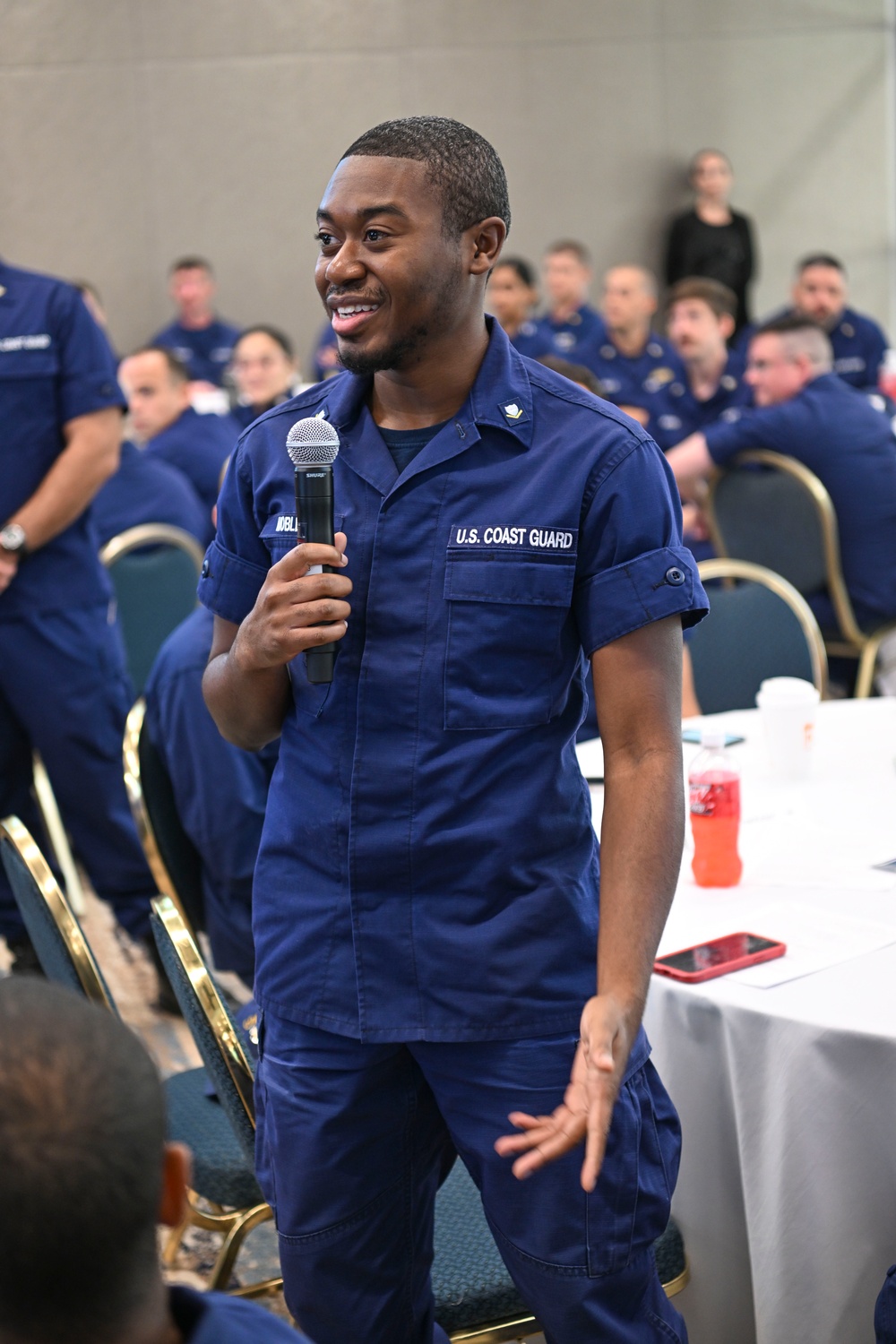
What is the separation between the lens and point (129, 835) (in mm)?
3283

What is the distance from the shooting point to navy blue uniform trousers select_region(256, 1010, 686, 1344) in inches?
51.8

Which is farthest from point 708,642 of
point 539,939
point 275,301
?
point 275,301

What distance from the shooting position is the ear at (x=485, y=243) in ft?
4.37

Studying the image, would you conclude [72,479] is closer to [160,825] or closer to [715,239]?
[160,825]

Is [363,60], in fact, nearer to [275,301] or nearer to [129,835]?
[275,301]

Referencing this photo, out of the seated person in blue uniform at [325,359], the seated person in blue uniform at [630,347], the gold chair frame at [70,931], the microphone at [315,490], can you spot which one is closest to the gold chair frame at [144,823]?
the gold chair frame at [70,931]

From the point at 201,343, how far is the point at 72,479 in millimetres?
6371

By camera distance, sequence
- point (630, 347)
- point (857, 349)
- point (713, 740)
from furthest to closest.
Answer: point (857, 349) → point (630, 347) → point (713, 740)

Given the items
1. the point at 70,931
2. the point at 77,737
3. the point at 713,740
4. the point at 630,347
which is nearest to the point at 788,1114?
the point at 713,740

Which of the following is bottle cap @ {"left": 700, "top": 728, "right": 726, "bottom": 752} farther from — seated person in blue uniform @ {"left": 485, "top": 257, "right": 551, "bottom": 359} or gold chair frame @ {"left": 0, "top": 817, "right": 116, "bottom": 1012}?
seated person in blue uniform @ {"left": 485, "top": 257, "right": 551, "bottom": 359}

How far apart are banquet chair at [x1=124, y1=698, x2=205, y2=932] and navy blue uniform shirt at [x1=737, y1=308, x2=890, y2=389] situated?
598 cm

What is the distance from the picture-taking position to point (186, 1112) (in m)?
2.04

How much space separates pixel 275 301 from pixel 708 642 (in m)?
7.16

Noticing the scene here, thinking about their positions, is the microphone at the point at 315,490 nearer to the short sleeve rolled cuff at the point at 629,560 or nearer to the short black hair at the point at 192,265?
the short sleeve rolled cuff at the point at 629,560
